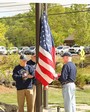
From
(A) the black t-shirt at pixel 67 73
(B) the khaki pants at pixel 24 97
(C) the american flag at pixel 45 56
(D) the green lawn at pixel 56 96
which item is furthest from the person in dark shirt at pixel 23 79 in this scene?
(D) the green lawn at pixel 56 96

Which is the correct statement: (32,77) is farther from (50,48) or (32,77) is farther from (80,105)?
(80,105)

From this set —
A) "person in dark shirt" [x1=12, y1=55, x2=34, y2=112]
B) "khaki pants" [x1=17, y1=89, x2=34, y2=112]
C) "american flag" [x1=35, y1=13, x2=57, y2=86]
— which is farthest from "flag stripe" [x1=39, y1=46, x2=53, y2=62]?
"khaki pants" [x1=17, y1=89, x2=34, y2=112]

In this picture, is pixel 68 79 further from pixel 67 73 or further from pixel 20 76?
pixel 20 76

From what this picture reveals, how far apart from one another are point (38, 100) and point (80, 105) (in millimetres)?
5818

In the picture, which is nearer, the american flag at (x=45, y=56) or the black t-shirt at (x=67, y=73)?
the american flag at (x=45, y=56)

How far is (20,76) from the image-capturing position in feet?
25.4

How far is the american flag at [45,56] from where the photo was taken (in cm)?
648

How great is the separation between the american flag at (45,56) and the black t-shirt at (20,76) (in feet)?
3.83

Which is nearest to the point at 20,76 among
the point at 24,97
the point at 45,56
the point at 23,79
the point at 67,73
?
the point at 23,79

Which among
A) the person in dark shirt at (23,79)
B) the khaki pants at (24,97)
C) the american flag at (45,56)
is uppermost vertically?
the american flag at (45,56)

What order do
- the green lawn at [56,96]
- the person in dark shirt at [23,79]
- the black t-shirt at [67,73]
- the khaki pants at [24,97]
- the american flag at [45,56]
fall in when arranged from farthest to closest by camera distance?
the green lawn at [56,96]
the khaki pants at [24,97]
the person in dark shirt at [23,79]
the black t-shirt at [67,73]
the american flag at [45,56]

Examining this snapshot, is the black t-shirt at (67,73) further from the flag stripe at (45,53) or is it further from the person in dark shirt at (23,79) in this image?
the flag stripe at (45,53)

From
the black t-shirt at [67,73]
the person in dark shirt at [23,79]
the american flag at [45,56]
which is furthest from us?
the person in dark shirt at [23,79]

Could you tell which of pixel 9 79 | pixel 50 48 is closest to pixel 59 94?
pixel 9 79
